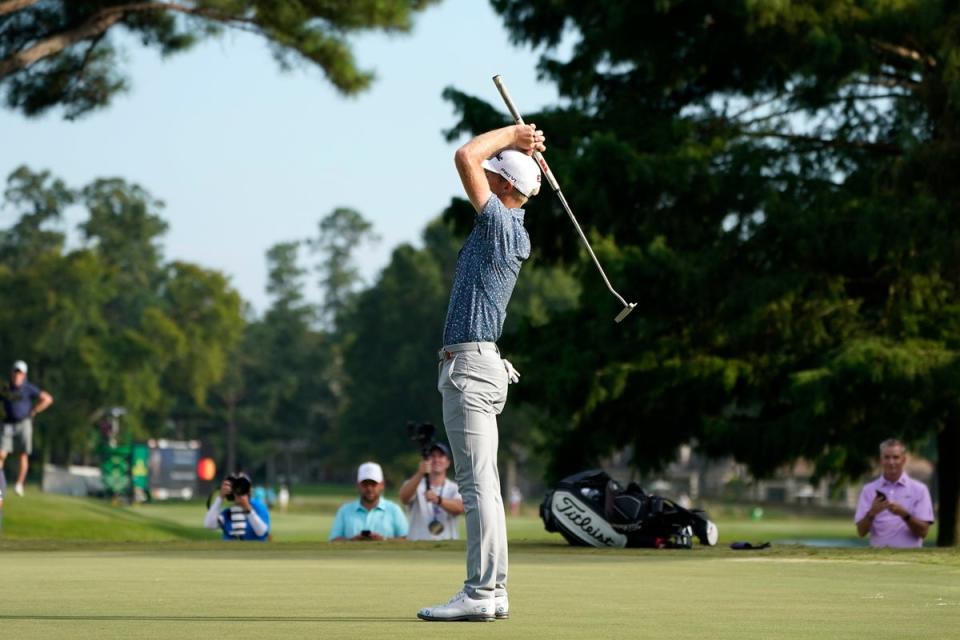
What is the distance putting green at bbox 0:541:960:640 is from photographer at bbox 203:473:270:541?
1.66 meters

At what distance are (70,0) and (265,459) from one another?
104022mm

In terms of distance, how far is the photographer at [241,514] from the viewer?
1365 centimetres

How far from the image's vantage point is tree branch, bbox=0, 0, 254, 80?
24594 millimetres

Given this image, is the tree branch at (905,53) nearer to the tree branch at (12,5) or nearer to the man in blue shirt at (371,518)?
the man in blue shirt at (371,518)

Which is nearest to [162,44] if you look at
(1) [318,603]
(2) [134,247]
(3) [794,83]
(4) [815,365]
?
(3) [794,83]

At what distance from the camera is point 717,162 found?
2289 cm

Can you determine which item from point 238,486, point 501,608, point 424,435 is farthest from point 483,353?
point 238,486

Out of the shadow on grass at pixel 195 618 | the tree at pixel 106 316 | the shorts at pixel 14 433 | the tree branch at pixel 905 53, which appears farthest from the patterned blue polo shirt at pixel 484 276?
the tree at pixel 106 316

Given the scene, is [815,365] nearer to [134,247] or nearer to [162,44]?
[162,44]

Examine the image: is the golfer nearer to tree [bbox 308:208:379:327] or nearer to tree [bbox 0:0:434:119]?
tree [bbox 0:0:434:119]

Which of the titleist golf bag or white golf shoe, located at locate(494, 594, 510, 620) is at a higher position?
the titleist golf bag

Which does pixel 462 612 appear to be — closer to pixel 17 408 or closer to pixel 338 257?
pixel 17 408

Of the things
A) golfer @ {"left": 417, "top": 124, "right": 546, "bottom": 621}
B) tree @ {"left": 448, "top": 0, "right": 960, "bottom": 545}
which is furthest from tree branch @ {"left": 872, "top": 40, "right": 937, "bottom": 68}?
golfer @ {"left": 417, "top": 124, "right": 546, "bottom": 621}

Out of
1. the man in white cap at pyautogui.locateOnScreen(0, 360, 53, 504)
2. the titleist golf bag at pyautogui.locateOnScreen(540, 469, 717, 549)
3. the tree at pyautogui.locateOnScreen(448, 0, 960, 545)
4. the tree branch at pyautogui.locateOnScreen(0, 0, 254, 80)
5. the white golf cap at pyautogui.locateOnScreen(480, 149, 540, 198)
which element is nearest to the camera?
the white golf cap at pyautogui.locateOnScreen(480, 149, 540, 198)
